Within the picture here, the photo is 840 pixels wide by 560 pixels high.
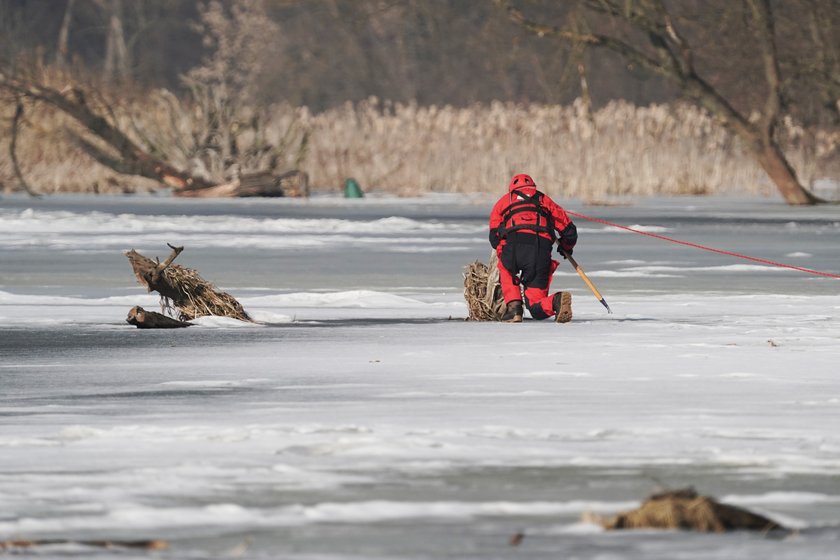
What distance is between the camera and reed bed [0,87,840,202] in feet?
130

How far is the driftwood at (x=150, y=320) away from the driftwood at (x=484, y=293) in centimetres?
194

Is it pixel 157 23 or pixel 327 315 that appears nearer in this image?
pixel 327 315

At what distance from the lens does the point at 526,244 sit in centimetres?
1453

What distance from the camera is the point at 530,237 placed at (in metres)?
14.6

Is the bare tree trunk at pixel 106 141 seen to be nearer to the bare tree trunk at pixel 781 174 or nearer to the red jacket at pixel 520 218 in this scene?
the bare tree trunk at pixel 781 174

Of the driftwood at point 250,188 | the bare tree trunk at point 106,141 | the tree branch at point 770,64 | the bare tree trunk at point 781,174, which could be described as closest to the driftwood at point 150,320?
the tree branch at point 770,64

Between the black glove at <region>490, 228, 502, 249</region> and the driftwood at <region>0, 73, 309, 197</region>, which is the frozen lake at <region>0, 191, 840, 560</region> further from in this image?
the driftwood at <region>0, 73, 309, 197</region>

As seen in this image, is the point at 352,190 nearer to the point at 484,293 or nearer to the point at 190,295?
the point at 484,293

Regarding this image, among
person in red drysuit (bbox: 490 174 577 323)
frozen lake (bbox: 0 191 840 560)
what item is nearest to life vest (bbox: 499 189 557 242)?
person in red drysuit (bbox: 490 174 577 323)

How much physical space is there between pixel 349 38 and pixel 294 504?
77.9m

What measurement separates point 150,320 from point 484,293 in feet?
7.51

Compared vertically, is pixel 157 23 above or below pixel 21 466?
above

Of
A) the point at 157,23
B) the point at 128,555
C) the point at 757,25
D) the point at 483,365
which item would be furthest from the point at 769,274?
the point at 157,23

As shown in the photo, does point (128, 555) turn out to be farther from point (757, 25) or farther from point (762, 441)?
point (757, 25)
